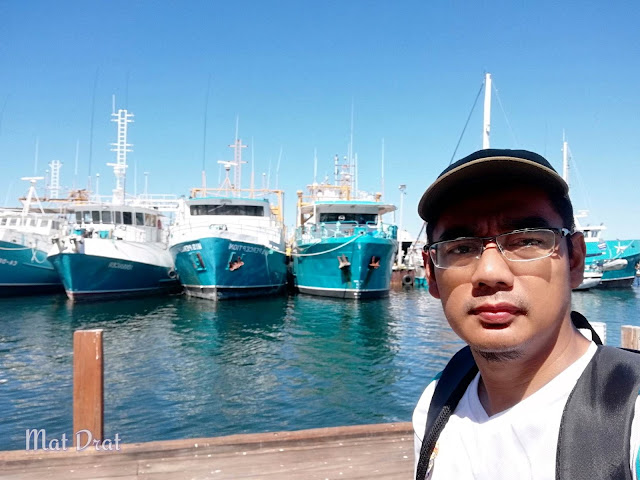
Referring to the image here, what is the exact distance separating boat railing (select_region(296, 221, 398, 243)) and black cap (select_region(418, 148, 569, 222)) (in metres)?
21.9

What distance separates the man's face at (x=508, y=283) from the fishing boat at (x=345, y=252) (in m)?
21.6

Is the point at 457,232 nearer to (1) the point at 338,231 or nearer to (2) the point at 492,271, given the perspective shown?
(2) the point at 492,271

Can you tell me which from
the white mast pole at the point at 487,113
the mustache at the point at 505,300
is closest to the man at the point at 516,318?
the mustache at the point at 505,300

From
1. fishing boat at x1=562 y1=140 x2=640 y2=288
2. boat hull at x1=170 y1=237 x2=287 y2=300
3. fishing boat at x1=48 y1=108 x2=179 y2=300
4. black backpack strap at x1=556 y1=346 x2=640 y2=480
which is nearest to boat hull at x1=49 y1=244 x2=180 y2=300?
fishing boat at x1=48 y1=108 x2=179 y2=300

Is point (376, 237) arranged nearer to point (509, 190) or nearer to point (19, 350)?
point (19, 350)

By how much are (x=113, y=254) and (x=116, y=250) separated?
1.02 feet

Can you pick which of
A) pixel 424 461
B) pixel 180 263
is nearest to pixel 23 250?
→ pixel 180 263

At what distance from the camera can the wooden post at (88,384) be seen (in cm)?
465

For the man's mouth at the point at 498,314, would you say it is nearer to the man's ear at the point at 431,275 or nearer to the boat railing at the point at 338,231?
the man's ear at the point at 431,275

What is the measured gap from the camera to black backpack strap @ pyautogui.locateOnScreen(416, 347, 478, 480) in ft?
4.45

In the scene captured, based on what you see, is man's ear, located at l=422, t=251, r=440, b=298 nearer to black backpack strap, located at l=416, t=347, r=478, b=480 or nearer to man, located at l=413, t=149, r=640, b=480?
man, located at l=413, t=149, r=640, b=480

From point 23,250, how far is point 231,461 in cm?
2556

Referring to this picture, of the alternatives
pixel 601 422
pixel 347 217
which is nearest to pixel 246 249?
pixel 347 217

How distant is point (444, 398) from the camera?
4.66ft
